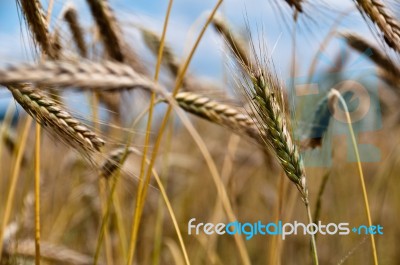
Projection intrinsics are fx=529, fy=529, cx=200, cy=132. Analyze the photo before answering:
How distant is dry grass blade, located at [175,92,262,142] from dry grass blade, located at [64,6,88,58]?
495mm

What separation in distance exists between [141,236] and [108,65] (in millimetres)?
1882

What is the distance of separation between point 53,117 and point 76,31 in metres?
0.75

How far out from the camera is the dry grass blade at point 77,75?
1.96 feet

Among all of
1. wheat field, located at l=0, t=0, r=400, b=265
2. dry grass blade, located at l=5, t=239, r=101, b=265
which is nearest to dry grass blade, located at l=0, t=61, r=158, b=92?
wheat field, located at l=0, t=0, r=400, b=265

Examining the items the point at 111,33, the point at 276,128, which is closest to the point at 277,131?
the point at 276,128

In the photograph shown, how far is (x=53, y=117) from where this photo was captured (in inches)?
34.2

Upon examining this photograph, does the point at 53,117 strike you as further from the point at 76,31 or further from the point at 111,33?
the point at 76,31

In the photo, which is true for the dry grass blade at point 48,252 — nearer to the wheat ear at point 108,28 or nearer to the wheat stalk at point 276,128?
the wheat ear at point 108,28

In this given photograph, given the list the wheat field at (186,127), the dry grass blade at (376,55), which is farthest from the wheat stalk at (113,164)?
the dry grass blade at (376,55)

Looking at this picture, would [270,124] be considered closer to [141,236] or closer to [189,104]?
[189,104]

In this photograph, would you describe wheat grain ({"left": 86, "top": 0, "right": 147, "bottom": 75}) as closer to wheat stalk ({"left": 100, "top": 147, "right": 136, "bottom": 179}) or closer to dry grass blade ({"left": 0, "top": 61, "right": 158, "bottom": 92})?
wheat stalk ({"left": 100, "top": 147, "right": 136, "bottom": 179})

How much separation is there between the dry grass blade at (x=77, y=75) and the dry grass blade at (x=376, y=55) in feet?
2.58

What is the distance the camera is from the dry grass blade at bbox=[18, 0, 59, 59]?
100 centimetres

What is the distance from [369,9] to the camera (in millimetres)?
1062
